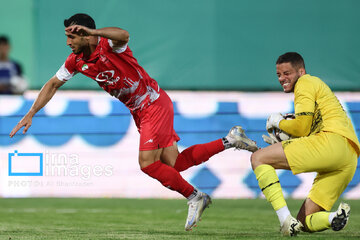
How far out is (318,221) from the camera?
214 inches

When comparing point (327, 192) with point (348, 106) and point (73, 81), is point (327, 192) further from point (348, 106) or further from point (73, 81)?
point (73, 81)

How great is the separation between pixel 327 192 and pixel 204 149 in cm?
137

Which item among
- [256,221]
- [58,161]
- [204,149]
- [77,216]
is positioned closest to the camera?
[204,149]

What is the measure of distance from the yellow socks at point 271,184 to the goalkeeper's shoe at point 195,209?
98 centimetres

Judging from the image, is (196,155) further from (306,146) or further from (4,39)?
(4,39)

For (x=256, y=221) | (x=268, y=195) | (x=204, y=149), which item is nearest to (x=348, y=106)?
(x=256, y=221)

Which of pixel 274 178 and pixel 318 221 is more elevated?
pixel 274 178

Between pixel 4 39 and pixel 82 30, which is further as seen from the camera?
pixel 4 39

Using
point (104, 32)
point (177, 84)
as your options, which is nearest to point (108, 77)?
point (104, 32)

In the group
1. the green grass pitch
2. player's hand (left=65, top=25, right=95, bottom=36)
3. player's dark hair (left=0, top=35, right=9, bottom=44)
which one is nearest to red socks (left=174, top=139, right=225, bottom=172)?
the green grass pitch

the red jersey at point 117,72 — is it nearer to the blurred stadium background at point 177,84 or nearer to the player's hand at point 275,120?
the player's hand at point 275,120

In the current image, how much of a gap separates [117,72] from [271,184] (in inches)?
65.9

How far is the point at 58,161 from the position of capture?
9.91 meters

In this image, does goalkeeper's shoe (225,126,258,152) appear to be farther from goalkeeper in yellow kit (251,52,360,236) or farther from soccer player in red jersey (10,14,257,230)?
goalkeeper in yellow kit (251,52,360,236)
